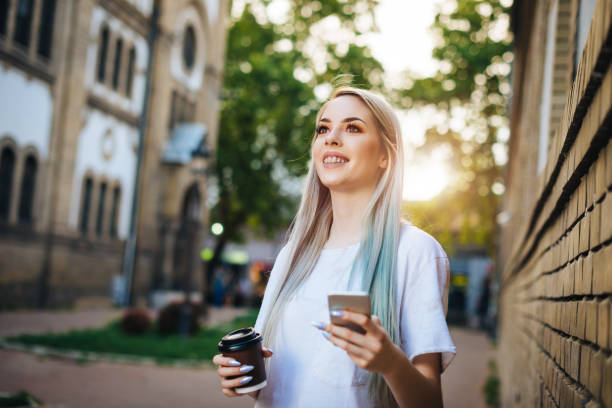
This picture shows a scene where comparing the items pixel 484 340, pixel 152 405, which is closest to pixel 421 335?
pixel 152 405

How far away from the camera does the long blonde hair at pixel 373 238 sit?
2117mm

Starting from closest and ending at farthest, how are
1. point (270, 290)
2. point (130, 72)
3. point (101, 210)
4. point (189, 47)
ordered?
1. point (270, 290)
2. point (101, 210)
3. point (130, 72)
4. point (189, 47)

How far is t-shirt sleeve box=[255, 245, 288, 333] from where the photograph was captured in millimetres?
2508

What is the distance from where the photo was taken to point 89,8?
65.6ft

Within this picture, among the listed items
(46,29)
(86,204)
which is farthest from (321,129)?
(86,204)

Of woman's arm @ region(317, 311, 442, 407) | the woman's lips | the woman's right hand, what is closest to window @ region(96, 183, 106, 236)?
the woman's lips

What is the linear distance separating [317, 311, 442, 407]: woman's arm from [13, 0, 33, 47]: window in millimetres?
17967

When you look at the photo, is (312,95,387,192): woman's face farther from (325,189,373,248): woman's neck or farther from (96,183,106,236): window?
(96,183,106,236): window

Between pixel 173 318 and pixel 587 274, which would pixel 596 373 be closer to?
pixel 587 274

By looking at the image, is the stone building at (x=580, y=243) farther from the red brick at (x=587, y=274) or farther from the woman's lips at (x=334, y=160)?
the woman's lips at (x=334, y=160)

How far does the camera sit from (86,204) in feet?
68.5

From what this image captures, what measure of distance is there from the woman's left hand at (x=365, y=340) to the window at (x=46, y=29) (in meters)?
18.8

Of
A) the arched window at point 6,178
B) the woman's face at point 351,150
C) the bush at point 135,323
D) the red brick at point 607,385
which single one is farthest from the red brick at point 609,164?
the arched window at point 6,178

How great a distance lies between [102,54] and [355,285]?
2092 centimetres
